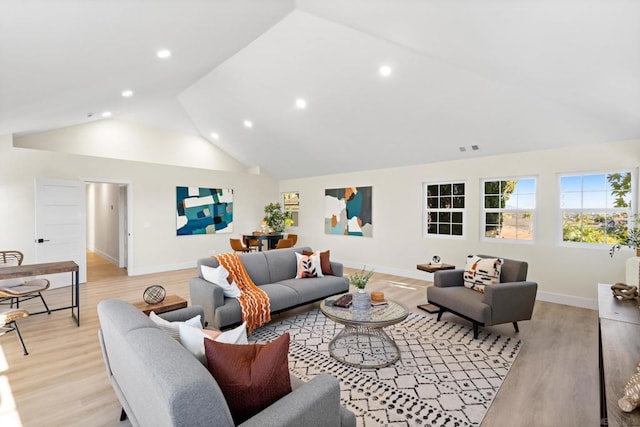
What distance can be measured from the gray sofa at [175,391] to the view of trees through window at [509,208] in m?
4.83

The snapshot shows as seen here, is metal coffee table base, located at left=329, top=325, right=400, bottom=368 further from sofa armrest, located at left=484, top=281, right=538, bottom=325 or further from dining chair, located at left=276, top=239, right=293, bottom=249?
dining chair, located at left=276, top=239, right=293, bottom=249

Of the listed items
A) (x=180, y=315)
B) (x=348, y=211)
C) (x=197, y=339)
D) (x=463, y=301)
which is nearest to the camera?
(x=197, y=339)

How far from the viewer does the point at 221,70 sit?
5086 mm

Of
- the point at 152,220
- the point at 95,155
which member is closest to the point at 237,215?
the point at 152,220

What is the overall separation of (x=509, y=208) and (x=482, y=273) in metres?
2.05

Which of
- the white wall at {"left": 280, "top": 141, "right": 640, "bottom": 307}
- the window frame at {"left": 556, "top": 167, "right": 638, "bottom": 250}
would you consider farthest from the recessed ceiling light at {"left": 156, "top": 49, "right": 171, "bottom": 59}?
the window frame at {"left": 556, "top": 167, "right": 638, "bottom": 250}

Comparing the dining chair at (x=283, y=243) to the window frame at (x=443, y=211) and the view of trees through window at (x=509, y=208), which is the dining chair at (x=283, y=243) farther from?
the view of trees through window at (x=509, y=208)

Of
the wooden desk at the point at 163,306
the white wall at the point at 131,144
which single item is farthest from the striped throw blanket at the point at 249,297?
the white wall at the point at 131,144

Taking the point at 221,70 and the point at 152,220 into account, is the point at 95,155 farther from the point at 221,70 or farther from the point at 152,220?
the point at 221,70

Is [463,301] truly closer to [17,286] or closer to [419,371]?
[419,371]

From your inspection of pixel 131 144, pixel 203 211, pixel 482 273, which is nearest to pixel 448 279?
pixel 482 273

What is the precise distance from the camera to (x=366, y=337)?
3.38m

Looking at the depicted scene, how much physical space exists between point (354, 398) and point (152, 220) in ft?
20.9

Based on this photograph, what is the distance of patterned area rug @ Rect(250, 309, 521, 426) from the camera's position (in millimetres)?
2160
